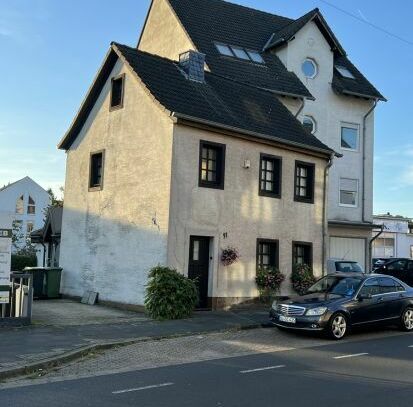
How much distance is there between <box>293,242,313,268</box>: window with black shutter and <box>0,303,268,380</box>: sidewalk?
10.2ft

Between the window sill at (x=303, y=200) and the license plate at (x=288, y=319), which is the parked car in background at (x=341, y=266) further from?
the license plate at (x=288, y=319)

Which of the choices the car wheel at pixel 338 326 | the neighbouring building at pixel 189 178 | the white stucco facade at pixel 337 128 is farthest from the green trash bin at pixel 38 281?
the white stucco facade at pixel 337 128

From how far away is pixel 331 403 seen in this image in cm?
710

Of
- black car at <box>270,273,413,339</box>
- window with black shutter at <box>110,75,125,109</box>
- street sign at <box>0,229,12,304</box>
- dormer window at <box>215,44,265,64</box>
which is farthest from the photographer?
dormer window at <box>215,44,265,64</box>

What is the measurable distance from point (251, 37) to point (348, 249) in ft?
37.3

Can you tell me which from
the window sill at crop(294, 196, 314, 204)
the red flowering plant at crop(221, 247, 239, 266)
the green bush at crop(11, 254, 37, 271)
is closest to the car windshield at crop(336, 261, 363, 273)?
the window sill at crop(294, 196, 314, 204)

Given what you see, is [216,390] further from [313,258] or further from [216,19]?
[216,19]

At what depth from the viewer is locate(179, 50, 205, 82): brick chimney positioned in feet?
64.9

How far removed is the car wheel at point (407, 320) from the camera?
1436cm

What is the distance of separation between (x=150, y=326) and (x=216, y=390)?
21.5 ft

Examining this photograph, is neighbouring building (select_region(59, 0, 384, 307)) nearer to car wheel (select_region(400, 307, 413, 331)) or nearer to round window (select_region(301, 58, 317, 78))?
round window (select_region(301, 58, 317, 78))

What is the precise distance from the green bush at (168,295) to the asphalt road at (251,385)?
4969 millimetres

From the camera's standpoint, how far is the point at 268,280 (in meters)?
18.5

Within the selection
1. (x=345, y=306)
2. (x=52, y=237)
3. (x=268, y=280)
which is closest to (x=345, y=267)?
(x=268, y=280)
